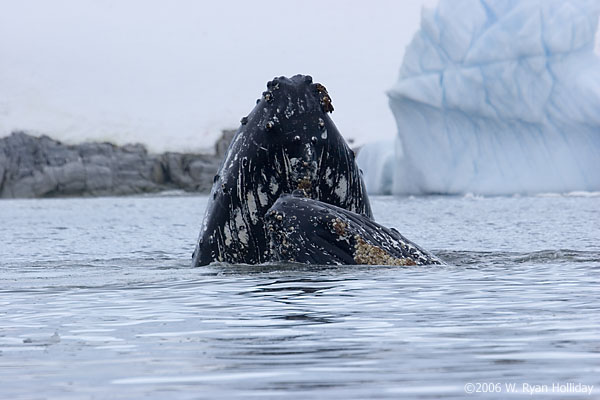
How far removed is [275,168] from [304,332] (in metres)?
2.80

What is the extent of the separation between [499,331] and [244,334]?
1.05 meters

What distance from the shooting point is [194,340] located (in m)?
3.96


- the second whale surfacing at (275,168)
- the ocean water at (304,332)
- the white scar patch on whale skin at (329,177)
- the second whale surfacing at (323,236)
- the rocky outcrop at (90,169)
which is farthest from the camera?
the rocky outcrop at (90,169)

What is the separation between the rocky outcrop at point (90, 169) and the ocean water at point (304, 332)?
60.9 metres

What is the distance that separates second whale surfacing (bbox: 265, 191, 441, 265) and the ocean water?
0.12 meters

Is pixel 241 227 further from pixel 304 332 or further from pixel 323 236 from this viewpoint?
pixel 304 332

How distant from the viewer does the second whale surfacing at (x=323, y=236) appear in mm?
6578

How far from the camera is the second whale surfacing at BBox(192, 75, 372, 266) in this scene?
6.72m

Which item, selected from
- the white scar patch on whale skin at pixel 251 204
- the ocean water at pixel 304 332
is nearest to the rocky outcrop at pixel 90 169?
the ocean water at pixel 304 332

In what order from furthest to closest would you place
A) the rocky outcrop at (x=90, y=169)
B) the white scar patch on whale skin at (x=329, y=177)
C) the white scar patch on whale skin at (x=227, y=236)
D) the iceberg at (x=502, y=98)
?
the rocky outcrop at (x=90, y=169) < the iceberg at (x=502, y=98) < the white scar patch on whale skin at (x=227, y=236) < the white scar patch on whale skin at (x=329, y=177)

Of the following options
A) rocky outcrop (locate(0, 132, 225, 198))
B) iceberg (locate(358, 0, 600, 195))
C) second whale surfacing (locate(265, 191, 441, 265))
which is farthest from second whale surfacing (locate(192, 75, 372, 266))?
rocky outcrop (locate(0, 132, 225, 198))

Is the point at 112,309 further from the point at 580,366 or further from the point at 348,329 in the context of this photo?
the point at 580,366

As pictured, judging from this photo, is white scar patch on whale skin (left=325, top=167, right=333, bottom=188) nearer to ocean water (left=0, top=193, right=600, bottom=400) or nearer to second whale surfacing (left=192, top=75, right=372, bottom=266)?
second whale surfacing (left=192, top=75, right=372, bottom=266)

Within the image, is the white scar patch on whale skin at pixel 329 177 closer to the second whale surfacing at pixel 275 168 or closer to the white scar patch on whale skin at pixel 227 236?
the second whale surfacing at pixel 275 168
